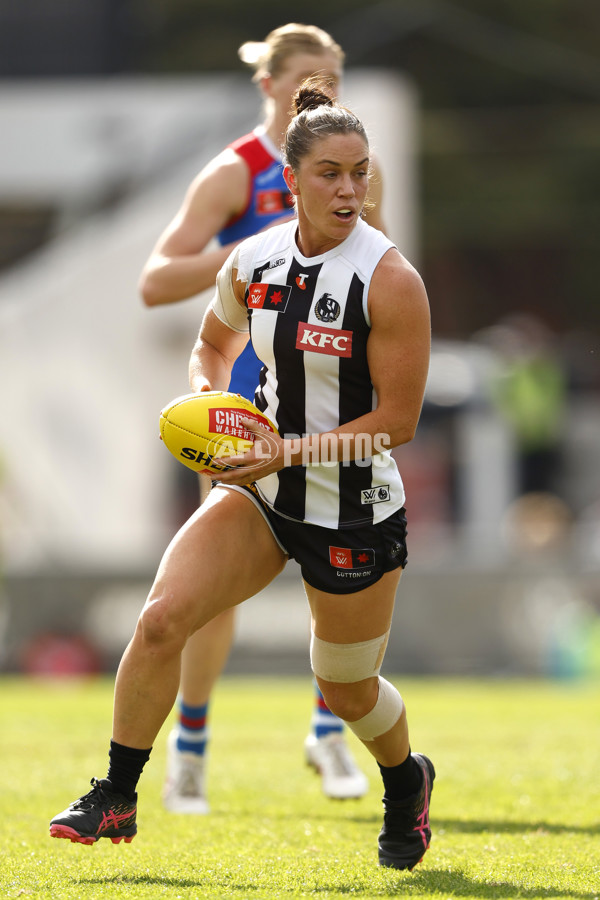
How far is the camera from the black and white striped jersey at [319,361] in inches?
153

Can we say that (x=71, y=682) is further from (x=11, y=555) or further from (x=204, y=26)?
(x=204, y=26)

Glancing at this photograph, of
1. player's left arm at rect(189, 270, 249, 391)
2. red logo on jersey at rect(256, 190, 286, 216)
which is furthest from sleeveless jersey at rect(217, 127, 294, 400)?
player's left arm at rect(189, 270, 249, 391)

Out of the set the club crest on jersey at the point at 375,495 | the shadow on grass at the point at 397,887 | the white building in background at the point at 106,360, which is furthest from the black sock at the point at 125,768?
the white building in background at the point at 106,360

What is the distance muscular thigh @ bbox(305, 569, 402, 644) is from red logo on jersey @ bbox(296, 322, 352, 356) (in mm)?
691

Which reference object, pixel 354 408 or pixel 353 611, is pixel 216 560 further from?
pixel 354 408

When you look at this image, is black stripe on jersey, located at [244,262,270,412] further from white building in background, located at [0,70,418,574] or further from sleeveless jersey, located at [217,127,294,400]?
white building in background, located at [0,70,418,574]

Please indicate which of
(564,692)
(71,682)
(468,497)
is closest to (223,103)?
(468,497)

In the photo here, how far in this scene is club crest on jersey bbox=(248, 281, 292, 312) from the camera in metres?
3.97

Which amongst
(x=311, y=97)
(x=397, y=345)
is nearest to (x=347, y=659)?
(x=397, y=345)

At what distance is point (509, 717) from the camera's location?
353 inches

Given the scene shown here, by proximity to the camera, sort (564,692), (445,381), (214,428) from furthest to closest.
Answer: (445,381), (564,692), (214,428)

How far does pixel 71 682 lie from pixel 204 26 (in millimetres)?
17926

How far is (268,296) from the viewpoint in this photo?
400 cm

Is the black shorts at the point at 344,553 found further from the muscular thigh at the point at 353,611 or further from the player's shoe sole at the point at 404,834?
the player's shoe sole at the point at 404,834
